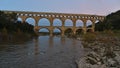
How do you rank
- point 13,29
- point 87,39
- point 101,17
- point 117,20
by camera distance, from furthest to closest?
point 101,17
point 117,20
point 13,29
point 87,39

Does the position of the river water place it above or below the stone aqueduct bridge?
below

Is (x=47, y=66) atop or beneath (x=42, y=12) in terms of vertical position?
beneath

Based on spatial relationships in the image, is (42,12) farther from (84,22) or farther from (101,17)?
(101,17)

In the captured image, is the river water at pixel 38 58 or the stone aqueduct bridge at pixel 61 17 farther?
the stone aqueduct bridge at pixel 61 17

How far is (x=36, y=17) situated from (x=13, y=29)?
36.6 meters

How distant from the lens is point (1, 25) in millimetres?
52969

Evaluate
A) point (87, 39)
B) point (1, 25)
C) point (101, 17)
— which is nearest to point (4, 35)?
point (1, 25)

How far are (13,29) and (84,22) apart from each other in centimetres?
4923

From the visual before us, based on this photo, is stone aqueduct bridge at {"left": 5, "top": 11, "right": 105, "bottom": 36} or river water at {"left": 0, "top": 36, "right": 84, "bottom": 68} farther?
stone aqueduct bridge at {"left": 5, "top": 11, "right": 105, "bottom": 36}

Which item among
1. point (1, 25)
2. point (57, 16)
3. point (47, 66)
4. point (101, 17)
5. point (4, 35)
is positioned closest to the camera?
point (47, 66)

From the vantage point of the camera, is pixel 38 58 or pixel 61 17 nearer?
pixel 38 58

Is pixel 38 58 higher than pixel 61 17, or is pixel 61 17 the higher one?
pixel 61 17

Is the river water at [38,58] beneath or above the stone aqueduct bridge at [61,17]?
beneath

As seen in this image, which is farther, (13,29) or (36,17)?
(36,17)
